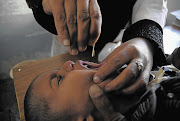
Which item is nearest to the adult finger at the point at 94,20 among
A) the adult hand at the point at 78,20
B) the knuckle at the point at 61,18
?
the adult hand at the point at 78,20

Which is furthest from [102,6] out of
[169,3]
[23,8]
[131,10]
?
[23,8]

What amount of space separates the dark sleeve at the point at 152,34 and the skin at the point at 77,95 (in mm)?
321

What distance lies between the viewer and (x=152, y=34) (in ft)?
2.98

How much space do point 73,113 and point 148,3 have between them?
83 centimetres

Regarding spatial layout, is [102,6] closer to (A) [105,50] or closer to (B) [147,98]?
(A) [105,50]

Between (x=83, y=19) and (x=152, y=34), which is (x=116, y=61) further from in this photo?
(x=152, y=34)

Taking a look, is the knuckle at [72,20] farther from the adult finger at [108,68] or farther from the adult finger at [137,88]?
the adult finger at [137,88]

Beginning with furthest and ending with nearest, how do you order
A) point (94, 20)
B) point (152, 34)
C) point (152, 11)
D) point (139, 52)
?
point (152, 11) → point (152, 34) → point (139, 52) → point (94, 20)

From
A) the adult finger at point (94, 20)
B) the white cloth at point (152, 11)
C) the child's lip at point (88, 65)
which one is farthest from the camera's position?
the white cloth at point (152, 11)

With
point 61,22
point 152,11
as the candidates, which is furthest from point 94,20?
point 152,11

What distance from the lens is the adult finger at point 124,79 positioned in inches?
25.7

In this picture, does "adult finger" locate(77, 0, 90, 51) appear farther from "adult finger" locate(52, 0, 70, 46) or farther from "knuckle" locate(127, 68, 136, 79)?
"knuckle" locate(127, 68, 136, 79)

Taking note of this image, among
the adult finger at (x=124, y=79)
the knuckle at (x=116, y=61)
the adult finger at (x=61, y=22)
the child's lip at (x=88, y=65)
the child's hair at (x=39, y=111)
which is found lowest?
the child's hair at (x=39, y=111)

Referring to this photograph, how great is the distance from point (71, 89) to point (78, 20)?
29 centimetres
